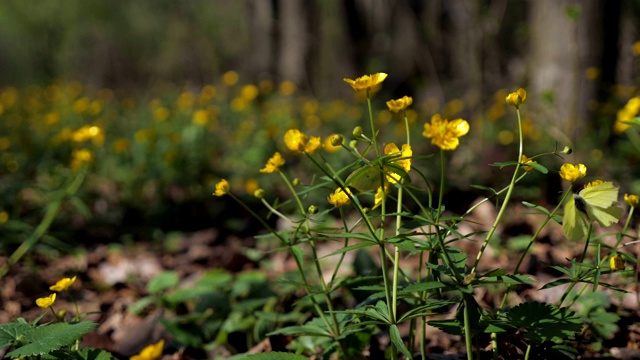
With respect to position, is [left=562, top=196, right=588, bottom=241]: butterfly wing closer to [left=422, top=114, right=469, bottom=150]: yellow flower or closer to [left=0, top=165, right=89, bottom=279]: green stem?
[left=422, top=114, right=469, bottom=150]: yellow flower

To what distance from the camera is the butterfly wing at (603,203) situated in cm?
104

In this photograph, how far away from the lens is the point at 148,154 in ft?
11.4

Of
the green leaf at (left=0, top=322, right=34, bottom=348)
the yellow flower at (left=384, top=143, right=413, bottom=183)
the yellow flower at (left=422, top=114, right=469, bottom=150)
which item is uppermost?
the yellow flower at (left=422, top=114, right=469, bottom=150)

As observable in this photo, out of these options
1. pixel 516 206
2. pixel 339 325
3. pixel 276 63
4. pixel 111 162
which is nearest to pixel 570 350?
pixel 339 325

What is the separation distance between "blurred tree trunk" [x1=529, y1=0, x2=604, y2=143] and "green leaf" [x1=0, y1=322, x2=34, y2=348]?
3.09 metres

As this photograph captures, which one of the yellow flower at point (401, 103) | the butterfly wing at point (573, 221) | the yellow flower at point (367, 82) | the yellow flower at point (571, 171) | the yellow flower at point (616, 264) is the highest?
the yellow flower at point (367, 82)

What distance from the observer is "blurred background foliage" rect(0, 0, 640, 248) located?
329 cm

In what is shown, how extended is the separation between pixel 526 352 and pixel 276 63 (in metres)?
5.61

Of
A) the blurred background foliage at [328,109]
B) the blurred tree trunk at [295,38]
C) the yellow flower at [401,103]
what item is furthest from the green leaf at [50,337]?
the blurred tree trunk at [295,38]

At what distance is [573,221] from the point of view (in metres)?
1.05

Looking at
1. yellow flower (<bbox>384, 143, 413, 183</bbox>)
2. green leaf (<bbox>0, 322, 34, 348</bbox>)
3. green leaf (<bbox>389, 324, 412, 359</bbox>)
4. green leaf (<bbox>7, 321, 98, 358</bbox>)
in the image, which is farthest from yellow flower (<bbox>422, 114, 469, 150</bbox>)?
green leaf (<bbox>0, 322, 34, 348</bbox>)

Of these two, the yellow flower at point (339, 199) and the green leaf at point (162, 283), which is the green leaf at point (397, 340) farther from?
the green leaf at point (162, 283)

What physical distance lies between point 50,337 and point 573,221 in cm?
103

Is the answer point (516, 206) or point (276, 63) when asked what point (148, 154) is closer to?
point (516, 206)
